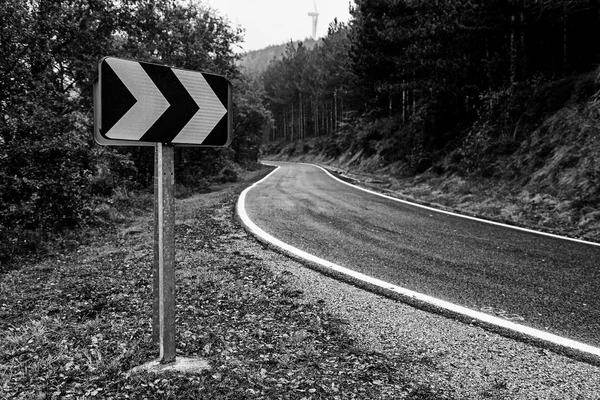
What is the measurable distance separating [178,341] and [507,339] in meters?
2.59

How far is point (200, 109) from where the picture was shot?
2.54m

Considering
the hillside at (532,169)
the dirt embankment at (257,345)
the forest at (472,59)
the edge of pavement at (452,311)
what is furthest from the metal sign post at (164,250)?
the forest at (472,59)

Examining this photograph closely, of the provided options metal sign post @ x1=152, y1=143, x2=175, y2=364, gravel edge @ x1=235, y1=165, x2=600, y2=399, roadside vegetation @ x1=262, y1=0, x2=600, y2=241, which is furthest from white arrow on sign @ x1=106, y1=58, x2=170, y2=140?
roadside vegetation @ x1=262, y1=0, x2=600, y2=241

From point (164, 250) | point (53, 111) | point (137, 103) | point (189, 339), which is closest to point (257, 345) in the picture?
point (189, 339)

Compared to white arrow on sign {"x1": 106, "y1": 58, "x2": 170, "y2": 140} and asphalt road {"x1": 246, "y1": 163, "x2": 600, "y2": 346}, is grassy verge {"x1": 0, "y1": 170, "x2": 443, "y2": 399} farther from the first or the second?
white arrow on sign {"x1": 106, "y1": 58, "x2": 170, "y2": 140}

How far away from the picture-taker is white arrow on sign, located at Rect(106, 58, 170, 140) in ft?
7.37

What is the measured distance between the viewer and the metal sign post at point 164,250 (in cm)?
245

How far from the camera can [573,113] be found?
11359 millimetres

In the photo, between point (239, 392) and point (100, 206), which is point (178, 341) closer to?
point (239, 392)

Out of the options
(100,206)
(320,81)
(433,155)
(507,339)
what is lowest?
(507,339)

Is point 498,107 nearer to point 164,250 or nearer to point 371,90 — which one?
point 371,90

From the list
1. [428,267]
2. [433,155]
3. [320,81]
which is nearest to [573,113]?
[433,155]

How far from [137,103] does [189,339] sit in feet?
5.84

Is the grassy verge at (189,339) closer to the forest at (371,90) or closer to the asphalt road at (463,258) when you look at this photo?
the asphalt road at (463,258)
